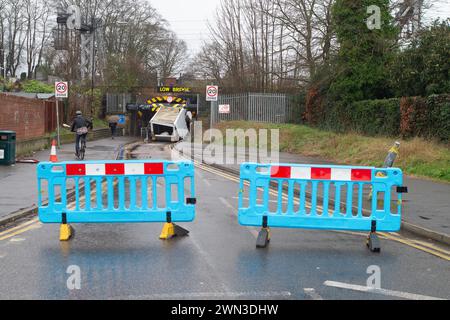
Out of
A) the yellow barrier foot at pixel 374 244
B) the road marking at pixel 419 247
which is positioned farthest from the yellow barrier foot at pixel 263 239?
the road marking at pixel 419 247

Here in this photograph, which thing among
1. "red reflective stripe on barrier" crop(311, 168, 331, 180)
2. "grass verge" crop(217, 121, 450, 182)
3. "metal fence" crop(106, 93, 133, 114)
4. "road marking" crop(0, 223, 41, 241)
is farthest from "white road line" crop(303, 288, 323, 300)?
"metal fence" crop(106, 93, 133, 114)

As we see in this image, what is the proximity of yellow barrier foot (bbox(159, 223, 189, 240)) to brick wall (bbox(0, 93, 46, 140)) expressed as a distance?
12.3 metres

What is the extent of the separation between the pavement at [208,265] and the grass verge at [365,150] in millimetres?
8961

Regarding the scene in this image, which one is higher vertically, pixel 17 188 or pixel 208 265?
pixel 17 188

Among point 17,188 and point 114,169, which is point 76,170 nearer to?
point 114,169

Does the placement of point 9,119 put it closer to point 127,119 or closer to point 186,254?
point 186,254

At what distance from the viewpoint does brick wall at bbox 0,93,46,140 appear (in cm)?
1811

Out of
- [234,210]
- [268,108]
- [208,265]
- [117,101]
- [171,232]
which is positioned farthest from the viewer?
[117,101]

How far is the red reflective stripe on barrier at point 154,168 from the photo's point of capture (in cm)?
748

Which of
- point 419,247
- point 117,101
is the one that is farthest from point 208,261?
point 117,101

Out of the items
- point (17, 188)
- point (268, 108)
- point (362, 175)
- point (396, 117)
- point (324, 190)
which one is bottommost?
point (17, 188)

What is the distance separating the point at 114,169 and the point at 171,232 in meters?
1.26

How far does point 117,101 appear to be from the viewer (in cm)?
4159
